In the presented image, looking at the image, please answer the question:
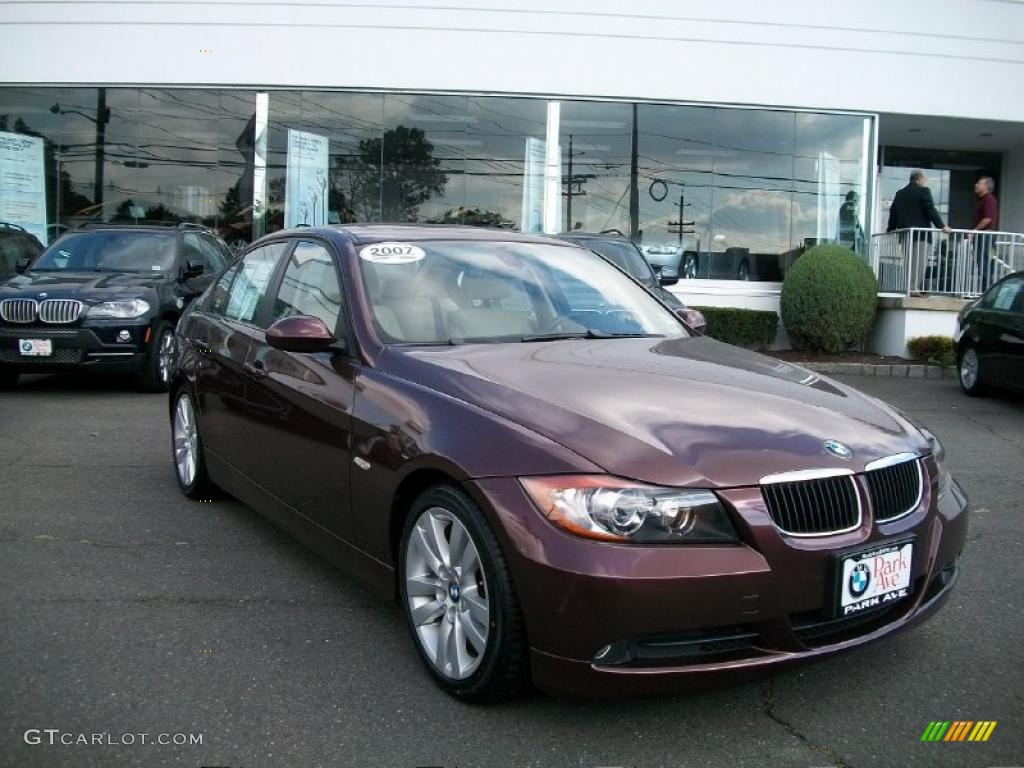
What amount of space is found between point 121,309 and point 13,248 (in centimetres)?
403

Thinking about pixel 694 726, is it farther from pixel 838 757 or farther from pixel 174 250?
pixel 174 250

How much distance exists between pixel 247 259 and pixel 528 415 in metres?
2.84

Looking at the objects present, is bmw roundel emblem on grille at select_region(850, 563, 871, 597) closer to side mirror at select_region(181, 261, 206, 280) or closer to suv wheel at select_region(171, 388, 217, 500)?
suv wheel at select_region(171, 388, 217, 500)

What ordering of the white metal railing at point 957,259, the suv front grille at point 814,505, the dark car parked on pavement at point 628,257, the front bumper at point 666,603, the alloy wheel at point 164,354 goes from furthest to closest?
the white metal railing at point 957,259 → the dark car parked on pavement at point 628,257 → the alloy wheel at point 164,354 → the suv front grille at point 814,505 → the front bumper at point 666,603

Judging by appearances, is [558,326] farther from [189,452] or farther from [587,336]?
[189,452]

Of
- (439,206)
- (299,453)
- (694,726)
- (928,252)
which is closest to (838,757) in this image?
(694,726)

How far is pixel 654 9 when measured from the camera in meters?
16.1

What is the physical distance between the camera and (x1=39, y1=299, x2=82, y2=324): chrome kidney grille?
29.1 ft

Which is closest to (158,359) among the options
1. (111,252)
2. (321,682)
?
(111,252)

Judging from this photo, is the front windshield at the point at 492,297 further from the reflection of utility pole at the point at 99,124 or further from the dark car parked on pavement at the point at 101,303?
the reflection of utility pole at the point at 99,124

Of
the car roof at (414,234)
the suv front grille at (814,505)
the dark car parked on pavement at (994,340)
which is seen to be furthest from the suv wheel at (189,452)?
the dark car parked on pavement at (994,340)

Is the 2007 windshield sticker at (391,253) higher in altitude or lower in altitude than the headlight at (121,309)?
higher

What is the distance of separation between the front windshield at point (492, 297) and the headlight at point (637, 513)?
4.26 feet

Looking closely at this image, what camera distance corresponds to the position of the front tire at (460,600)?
2.82 m
